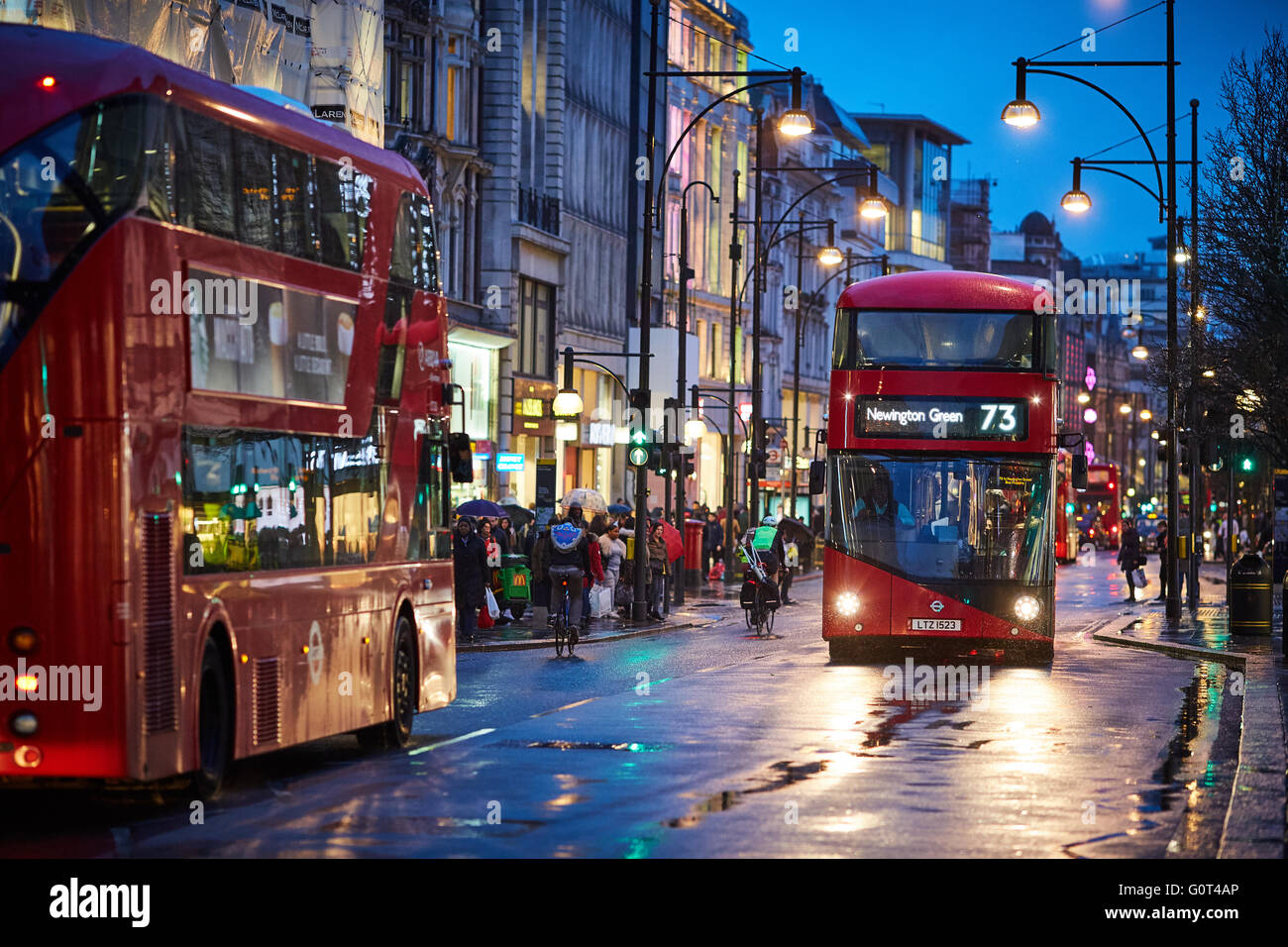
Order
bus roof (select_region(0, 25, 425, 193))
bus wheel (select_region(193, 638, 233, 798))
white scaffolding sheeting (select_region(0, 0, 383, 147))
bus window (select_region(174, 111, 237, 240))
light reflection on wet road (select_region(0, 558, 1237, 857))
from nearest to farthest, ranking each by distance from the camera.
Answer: light reflection on wet road (select_region(0, 558, 1237, 857)) < bus roof (select_region(0, 25, 425, 193)) < bus window (select_region(174, 111, 237, 240)) < bus wheel (select_region(193, 638, 233, 798)) < white scaffolding sheeting (select_region(0, 0, 383, 147))

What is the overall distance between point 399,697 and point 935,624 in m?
11.1

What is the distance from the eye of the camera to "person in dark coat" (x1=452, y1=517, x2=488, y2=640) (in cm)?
3225

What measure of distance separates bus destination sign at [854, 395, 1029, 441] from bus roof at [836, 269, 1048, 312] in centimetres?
115

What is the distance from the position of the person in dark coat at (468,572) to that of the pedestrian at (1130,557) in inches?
888

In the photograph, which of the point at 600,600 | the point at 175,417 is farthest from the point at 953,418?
the point at 175,417

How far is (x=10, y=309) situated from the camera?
12.2m

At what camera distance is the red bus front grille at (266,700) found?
46.8 feet

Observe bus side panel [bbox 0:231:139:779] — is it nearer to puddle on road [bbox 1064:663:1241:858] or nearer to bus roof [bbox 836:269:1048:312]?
puddle on road [bbox 1064:663:1241:858]

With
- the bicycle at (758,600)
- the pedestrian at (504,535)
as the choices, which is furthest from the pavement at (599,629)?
the bicycle at (758,600)

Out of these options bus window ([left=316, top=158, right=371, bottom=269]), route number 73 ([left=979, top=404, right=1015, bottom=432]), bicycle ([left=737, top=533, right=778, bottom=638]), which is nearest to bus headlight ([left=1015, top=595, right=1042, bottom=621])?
route number 73 ([left=979, top=404, right=1015, bottom=432])

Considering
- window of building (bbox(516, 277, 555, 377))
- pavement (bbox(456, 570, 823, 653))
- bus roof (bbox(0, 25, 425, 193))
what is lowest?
pavement (bbox(456, 570, 823, 653))

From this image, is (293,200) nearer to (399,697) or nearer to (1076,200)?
(399,697)

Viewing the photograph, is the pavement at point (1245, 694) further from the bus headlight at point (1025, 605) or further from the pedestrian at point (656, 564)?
the pedestrian at point (656, 564)
